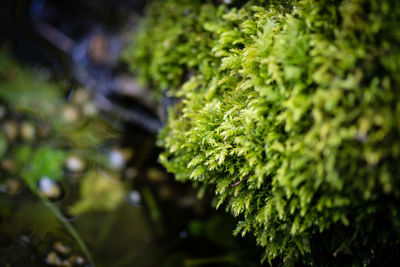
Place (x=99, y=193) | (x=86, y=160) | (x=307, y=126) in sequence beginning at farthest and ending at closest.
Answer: (x=86, y=160), (x=99, y=193), (x=307, y=126)

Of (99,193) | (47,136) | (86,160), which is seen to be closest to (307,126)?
(99,193)

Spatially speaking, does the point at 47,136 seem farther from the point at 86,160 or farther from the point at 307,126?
the point at 307,126

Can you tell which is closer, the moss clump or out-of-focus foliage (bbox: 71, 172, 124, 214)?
the moss clump

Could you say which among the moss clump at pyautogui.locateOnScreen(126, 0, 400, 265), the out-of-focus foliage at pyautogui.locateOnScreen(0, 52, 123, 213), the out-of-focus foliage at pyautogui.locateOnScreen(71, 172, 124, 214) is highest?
the moss clump at pyautogui.locateOnScreen(126, 0, 400, 265)

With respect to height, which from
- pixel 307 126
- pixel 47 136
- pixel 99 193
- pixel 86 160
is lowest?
pixel 99 193

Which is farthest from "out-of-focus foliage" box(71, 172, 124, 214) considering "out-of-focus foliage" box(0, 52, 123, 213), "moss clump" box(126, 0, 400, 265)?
"moss clump" box(126, 0, 400, 265)

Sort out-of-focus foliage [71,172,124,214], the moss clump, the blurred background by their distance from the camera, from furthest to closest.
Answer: out-of-focus foliage [71,172,124,214], the blurred background, the moss clump

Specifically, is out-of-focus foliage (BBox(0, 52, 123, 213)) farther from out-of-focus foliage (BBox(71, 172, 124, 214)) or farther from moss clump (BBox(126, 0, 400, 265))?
moss clump (BBox(126, 0, 400, 265))
